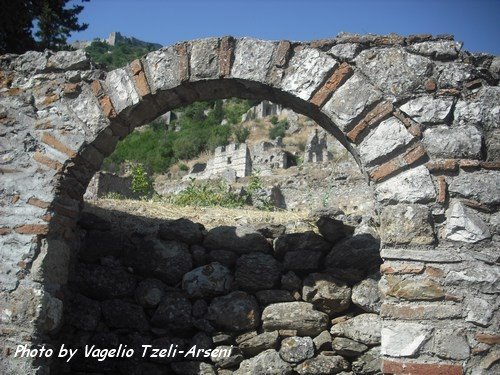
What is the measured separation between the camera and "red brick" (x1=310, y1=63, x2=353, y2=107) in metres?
3.32

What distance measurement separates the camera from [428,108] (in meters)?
3.19

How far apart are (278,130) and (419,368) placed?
35.2 metres

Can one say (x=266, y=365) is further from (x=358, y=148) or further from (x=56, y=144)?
(x=56, y=144)

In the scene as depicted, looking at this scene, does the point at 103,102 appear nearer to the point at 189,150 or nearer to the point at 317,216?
the point at 317,216

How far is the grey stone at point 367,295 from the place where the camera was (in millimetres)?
4409

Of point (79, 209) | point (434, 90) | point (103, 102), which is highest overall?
point (434, 90)

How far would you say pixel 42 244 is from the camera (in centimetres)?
338

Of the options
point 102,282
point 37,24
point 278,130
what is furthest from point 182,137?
point 102,282

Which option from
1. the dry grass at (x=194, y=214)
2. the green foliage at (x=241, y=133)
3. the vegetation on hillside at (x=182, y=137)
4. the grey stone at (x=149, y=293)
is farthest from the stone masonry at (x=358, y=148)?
the green foliage at (x=241, y=133)

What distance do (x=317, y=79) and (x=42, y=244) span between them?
2202 mm

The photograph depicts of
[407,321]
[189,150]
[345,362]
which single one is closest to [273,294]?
[345,362]

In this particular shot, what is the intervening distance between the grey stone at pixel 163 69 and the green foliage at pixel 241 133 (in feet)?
112

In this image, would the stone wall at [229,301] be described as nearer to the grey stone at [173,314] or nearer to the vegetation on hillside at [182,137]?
the grey stone at [173,314]

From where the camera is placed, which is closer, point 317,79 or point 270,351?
point 317,79
